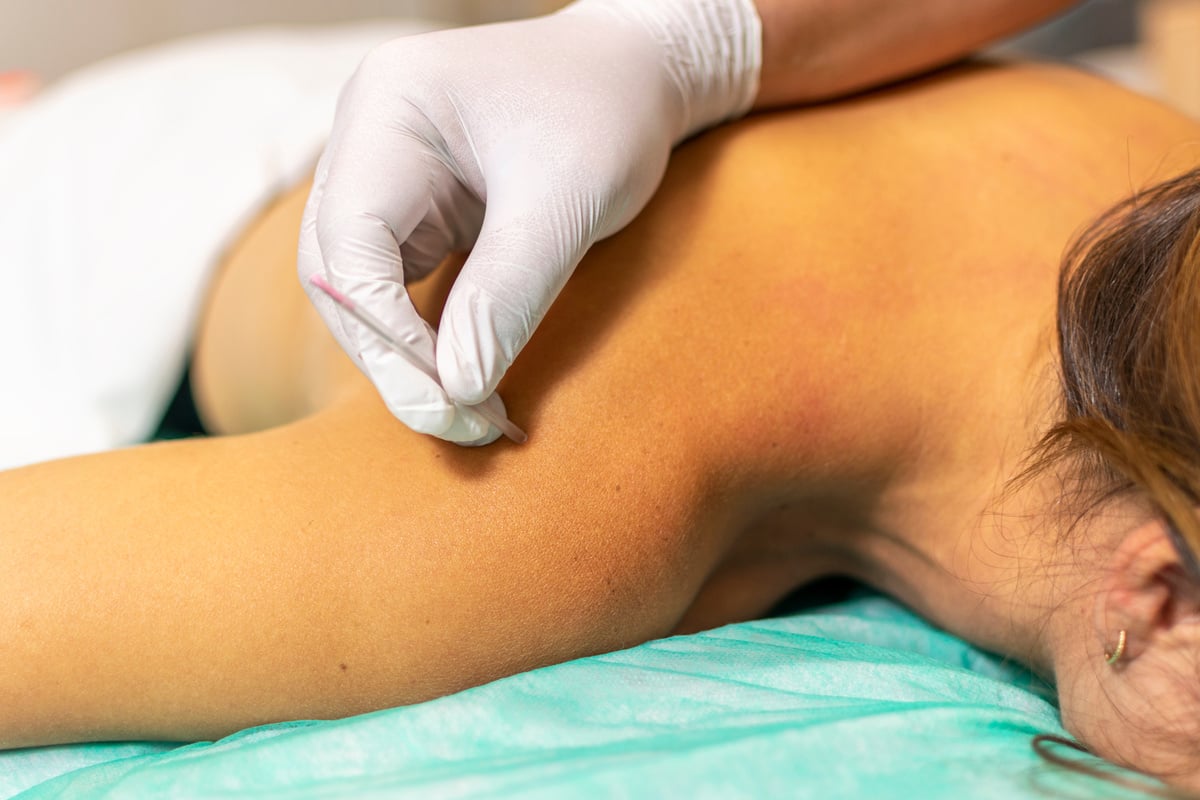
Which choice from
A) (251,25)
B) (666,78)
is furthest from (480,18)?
(666,78)

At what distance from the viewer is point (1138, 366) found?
567mm

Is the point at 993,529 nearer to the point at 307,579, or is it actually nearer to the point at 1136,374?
the point at 1136,374

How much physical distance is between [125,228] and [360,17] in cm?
188

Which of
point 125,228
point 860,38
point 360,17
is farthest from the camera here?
point 360,17

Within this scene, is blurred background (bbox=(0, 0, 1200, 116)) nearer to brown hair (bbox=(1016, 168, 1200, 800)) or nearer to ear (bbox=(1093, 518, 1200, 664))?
brown hair (bbox=(1016, 168, 1200, 800))

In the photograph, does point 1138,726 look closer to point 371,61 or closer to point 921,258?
point 921,258

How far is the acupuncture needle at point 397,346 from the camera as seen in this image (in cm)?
54

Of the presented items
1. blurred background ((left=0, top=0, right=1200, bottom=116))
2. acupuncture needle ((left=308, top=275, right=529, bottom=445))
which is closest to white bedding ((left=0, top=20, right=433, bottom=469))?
acupuncture needle ((left=308, top=275, right=529, bottom=445))

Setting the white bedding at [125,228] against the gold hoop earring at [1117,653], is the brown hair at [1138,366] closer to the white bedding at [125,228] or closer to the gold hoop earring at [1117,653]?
the gold hoop earring at [1117,653]

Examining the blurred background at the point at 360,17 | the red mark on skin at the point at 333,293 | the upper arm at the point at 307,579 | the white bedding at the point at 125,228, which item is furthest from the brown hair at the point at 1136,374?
the blurred background at the point at 360,17

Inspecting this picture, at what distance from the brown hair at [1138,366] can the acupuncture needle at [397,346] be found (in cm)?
33

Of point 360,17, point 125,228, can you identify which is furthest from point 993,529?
point 360,17

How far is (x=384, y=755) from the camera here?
0.55 metres

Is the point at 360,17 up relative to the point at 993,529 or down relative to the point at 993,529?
up
